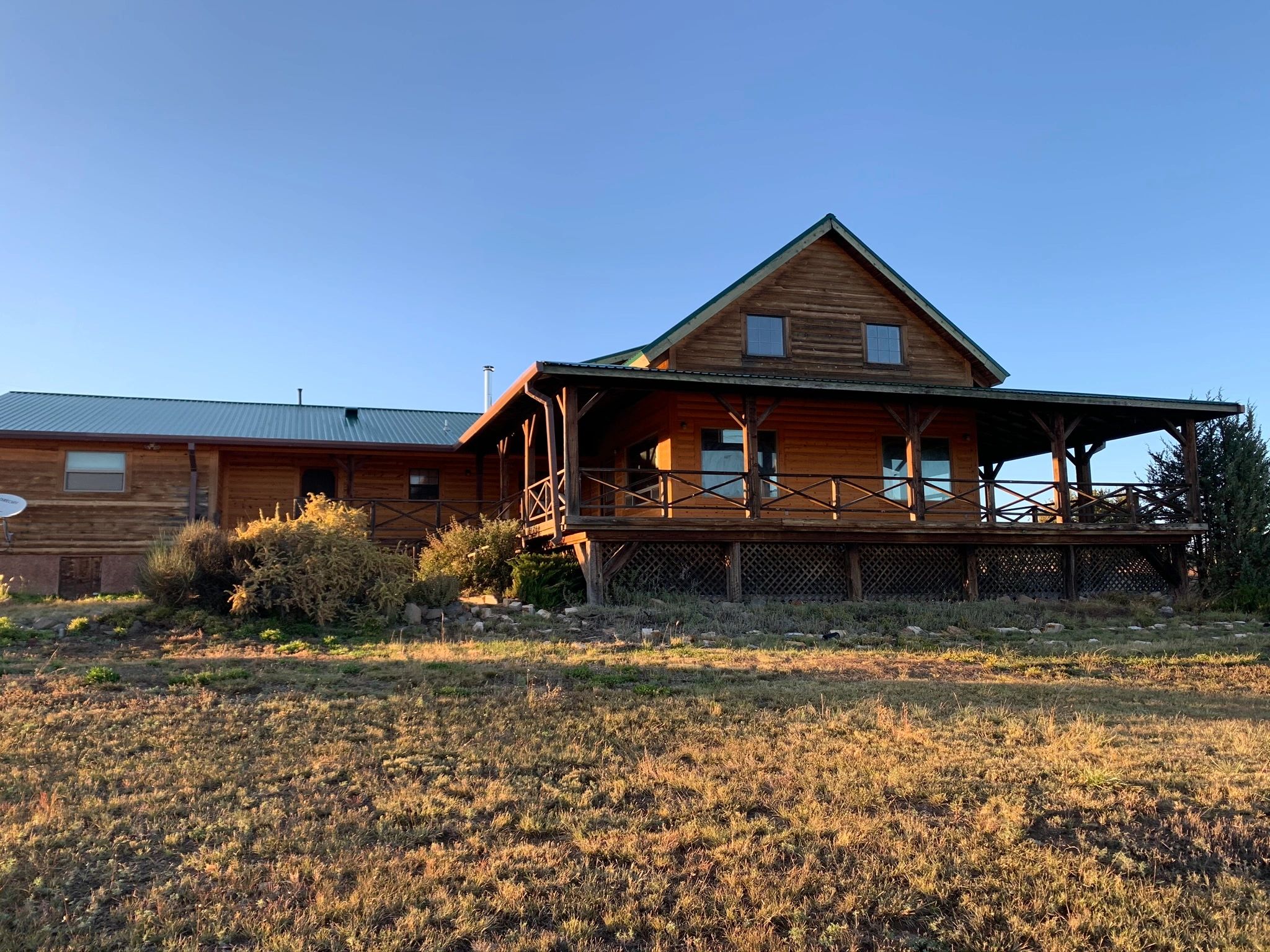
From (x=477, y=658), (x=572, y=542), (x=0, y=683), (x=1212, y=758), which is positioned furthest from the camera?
(x=572, y=542)

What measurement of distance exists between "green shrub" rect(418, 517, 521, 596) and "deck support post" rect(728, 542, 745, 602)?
153 inches

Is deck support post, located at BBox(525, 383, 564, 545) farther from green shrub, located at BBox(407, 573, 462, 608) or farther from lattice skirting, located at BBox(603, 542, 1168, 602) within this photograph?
green shrub, located at BBox(407, 573, 462, 608)

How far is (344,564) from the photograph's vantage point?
44.7 feet

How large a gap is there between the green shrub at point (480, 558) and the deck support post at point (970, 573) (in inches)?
341

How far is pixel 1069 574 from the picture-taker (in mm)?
18969

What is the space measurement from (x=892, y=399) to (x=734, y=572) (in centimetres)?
475

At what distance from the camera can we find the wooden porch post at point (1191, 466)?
19781 millimetres

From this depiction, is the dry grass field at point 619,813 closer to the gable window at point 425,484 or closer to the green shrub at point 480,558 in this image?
the green shrub at point 480,558

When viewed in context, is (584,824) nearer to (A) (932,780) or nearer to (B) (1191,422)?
(A) (932,780)

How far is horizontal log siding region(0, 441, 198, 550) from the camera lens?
20.9 meters

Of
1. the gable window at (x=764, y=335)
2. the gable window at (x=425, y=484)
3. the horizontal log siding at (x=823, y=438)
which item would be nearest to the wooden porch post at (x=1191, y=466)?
the horizontal log siding at (x=823, y=438)

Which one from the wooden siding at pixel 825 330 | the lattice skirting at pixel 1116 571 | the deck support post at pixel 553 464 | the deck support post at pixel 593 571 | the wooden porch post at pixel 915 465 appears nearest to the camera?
the deck support post at pixel 593 571

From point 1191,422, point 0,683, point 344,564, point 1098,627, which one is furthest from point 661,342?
point 0,683

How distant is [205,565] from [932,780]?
36.0 feet
